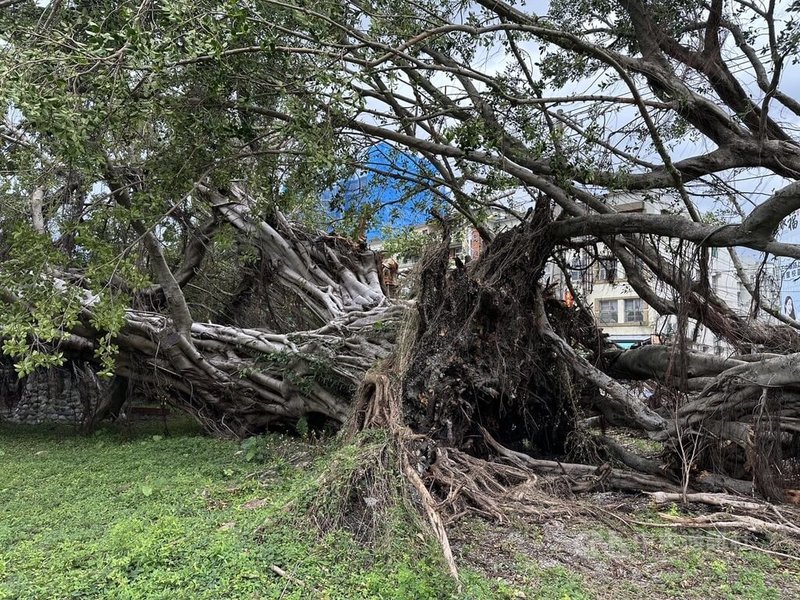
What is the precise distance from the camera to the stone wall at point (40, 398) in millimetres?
10859

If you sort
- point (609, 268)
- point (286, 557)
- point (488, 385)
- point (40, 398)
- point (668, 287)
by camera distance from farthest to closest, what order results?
point (40, 398) < point (609, 268) < point (668, 287) < point (488, 385) < point (286, 557)

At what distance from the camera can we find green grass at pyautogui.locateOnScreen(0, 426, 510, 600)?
3121 mm

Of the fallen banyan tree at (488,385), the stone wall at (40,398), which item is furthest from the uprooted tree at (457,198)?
the stone wall at (40,398)

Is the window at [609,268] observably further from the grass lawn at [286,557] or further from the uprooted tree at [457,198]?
the grass lawn at [286,557]

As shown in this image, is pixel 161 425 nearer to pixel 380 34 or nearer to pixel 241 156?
pixel 241 156

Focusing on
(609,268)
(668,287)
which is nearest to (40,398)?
(609,268)

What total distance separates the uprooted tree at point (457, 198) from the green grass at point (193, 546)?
0.94 m

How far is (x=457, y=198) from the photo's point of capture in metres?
7.48

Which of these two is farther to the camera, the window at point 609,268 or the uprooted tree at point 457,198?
the window at point 609,268

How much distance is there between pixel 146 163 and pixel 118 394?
5620mm

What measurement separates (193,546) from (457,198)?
5256mm

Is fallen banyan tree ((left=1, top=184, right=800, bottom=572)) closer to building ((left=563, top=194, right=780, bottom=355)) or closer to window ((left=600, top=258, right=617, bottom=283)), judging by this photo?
building ((left=563, top=194, right=780, bottom=355))

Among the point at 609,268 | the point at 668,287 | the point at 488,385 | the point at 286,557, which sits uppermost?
the point at 609,268

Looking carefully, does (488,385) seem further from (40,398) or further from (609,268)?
(40,398)
